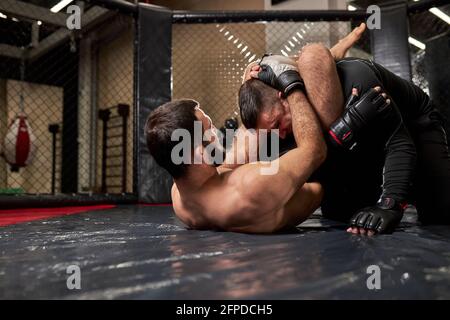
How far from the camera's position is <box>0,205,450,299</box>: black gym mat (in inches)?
32.3

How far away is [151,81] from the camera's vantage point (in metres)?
3.57

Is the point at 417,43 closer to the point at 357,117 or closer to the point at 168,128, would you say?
the point at 357,117

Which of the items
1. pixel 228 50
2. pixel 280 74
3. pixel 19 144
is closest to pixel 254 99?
pixel 280 74

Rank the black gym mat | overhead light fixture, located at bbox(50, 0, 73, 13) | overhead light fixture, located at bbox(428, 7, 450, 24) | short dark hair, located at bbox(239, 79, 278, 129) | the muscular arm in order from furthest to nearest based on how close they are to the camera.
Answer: overhead light fixture, located at bbox(50, 0, 73, 13)
overhead light fixture, located at bbox(428, 7, 450, 24)
short dark hair, located at bbox(239, 79, 278, 129)
the muscular arm
the black gym mat

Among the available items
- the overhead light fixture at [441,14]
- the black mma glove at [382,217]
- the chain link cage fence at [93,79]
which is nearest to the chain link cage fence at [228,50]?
the chain link cage fence at [93,79]

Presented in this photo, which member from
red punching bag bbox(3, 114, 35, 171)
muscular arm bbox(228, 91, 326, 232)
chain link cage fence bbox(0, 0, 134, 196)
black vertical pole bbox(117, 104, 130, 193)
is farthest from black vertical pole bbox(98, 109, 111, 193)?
muscular arm bbox(228, 91, 326, 232)

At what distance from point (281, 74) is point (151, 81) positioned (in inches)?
81.8

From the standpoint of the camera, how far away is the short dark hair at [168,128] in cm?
152

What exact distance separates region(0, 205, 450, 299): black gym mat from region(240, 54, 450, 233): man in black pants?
207 mm

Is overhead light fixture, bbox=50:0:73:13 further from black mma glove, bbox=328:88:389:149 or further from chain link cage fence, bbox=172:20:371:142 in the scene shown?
black mma glove, bbox=328:88:389:149

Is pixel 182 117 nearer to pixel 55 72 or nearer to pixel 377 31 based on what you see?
pixel 377 31

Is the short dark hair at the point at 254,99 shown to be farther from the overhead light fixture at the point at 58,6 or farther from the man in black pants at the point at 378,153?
the overhead light fixture at the point at 58,6
